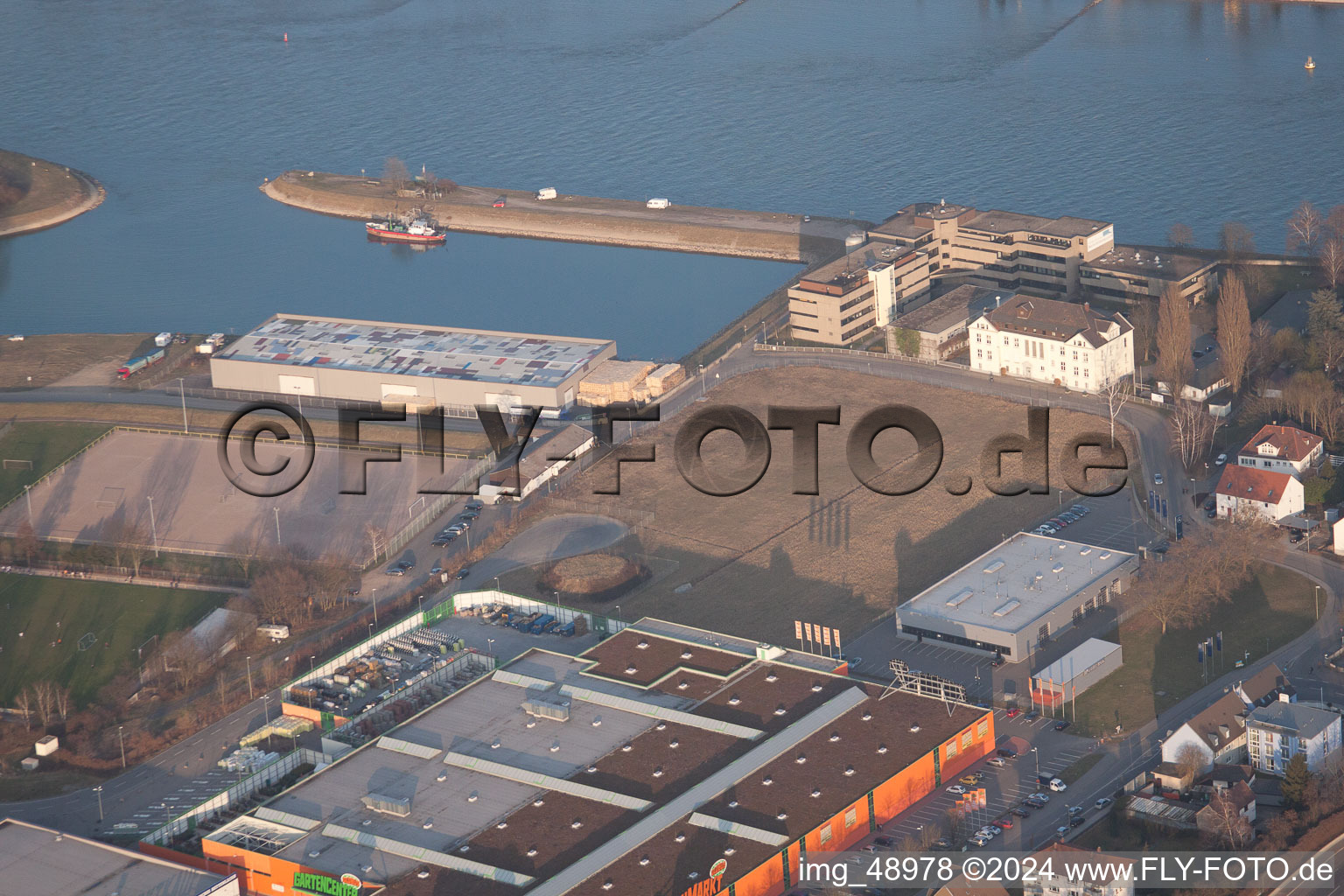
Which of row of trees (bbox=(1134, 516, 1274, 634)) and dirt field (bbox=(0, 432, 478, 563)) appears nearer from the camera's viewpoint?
row of trees (bbox=(1134, 516, 1274, 634))

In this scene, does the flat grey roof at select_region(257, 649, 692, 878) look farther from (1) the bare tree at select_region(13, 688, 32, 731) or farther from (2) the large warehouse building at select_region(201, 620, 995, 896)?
(1) the bare tree at select_region(13, 688, 32, 731)

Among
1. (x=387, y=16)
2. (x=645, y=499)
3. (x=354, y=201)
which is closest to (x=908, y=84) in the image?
(x=354, y=201)

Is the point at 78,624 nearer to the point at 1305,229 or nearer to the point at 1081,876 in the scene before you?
the point at 1081,876

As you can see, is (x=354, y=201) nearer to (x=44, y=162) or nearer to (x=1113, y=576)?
(x=44, y=162)

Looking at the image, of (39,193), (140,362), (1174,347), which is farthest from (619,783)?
(39,193)

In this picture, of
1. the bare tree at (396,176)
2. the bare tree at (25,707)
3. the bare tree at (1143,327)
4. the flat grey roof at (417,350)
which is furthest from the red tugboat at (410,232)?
the bare tree at (25,707)

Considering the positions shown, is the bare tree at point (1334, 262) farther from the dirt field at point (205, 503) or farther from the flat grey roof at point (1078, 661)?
the dirt field at point (205, 503)

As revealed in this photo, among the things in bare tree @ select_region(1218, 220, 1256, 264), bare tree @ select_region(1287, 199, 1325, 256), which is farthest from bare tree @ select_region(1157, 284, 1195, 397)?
bare tree @ select_region(1287, 199, 1325, 256)
